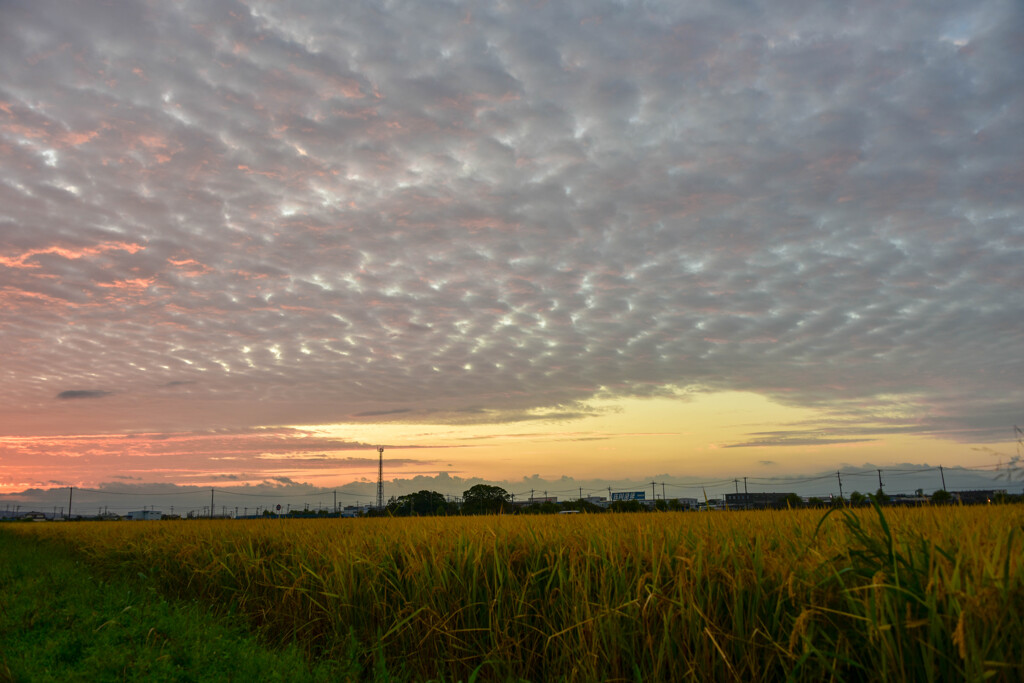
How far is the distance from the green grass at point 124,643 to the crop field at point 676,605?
1.97 ft

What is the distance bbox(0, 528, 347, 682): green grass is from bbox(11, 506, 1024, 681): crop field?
600 mm

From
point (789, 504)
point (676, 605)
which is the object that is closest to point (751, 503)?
point (789, 504)

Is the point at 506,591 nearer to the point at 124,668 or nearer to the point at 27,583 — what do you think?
the point at 124,668

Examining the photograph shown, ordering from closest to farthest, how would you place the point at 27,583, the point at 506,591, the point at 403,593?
the point at 506,591, the point at 403,593, the point at 27,583

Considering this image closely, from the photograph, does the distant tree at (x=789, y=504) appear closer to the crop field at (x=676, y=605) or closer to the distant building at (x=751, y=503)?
the distant building at (x=751, y=503)

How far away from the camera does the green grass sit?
490 cm

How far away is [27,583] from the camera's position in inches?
392

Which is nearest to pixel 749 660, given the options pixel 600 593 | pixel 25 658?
pixel 600 593

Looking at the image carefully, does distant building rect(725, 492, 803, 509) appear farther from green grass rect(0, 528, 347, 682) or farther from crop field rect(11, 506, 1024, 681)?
green grass rect(0, 528, 347, 682)

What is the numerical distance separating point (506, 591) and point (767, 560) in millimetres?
2151

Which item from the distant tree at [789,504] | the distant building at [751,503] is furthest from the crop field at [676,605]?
the distant building at [751,503]

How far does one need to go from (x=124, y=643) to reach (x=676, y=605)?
19.5ft

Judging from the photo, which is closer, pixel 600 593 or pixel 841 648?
pixel 841 648

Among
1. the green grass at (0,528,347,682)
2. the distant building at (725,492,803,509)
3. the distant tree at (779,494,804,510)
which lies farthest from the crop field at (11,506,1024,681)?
the distant building at (725,492,803,509)
